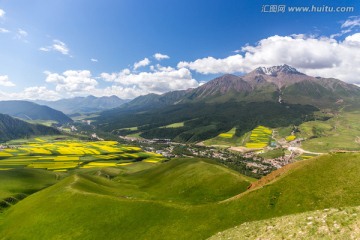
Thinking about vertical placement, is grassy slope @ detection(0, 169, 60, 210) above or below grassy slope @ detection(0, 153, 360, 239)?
below

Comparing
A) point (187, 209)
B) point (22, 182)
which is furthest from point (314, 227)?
→ point (22, 182)

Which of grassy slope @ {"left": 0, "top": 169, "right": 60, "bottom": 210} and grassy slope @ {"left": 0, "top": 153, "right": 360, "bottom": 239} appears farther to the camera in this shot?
grassy slope @ {"left": 0, "top": 169, "right": 60, "bottom": 210}

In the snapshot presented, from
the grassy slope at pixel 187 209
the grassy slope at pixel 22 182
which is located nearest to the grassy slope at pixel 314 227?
the grassy slope at pixel 187 209

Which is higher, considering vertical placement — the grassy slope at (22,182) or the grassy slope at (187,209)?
the grassy slope at (187,209)

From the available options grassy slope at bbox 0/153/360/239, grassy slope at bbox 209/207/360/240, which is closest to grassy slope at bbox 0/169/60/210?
grassy slope at bbox 0/153/360/239

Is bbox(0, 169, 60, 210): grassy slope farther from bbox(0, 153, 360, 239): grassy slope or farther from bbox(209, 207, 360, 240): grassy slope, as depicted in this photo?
bbox(209, 207, 360, 240): grassy slope

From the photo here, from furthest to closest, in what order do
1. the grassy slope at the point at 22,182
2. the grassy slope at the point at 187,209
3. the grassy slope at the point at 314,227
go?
the grassy slope at the point at 22,182
the grassy slope at the point at 187,209
the grassy slope at the point at 314,227

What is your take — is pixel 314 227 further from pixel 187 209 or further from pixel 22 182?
pixel 22 182

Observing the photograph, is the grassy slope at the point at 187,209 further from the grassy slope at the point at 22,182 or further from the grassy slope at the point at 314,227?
the grassy slope at the point at 22,182

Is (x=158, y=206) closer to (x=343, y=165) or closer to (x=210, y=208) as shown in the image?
(x=210, y=208)
